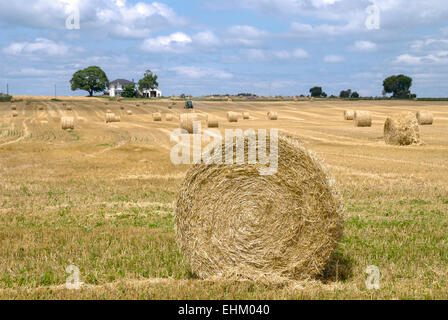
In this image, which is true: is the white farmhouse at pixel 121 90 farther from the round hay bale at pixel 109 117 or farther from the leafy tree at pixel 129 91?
the round hay bale at pixel 109 117

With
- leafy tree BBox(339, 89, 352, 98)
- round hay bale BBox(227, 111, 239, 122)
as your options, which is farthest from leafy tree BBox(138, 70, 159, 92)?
round hay bale BBox(227, 111, 239, 122)

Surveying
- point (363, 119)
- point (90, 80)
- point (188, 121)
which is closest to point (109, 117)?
point (188, 121)

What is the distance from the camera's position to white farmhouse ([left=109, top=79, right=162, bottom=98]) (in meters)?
132

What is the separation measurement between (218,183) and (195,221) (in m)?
0.62

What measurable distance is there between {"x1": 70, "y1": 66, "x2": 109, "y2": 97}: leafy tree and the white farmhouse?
572 cm

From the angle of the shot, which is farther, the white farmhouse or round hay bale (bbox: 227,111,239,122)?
the white farmhouse

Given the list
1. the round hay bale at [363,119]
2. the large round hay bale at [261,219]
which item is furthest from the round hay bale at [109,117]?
the large round hay bale at [261,219]

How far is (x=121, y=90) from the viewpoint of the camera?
152250mm

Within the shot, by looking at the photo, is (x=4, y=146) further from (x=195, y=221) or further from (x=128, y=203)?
(x=195, y=221)

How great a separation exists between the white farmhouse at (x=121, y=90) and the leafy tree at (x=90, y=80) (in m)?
5.72

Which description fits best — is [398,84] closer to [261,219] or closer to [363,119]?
[363,119]

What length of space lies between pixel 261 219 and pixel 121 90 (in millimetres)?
150026

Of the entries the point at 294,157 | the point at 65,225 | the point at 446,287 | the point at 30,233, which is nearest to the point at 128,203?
the point at 65,225

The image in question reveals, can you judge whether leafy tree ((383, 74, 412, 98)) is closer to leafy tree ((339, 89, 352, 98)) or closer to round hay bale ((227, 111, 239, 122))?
leafy tree ((339, 89, 352, 98))
